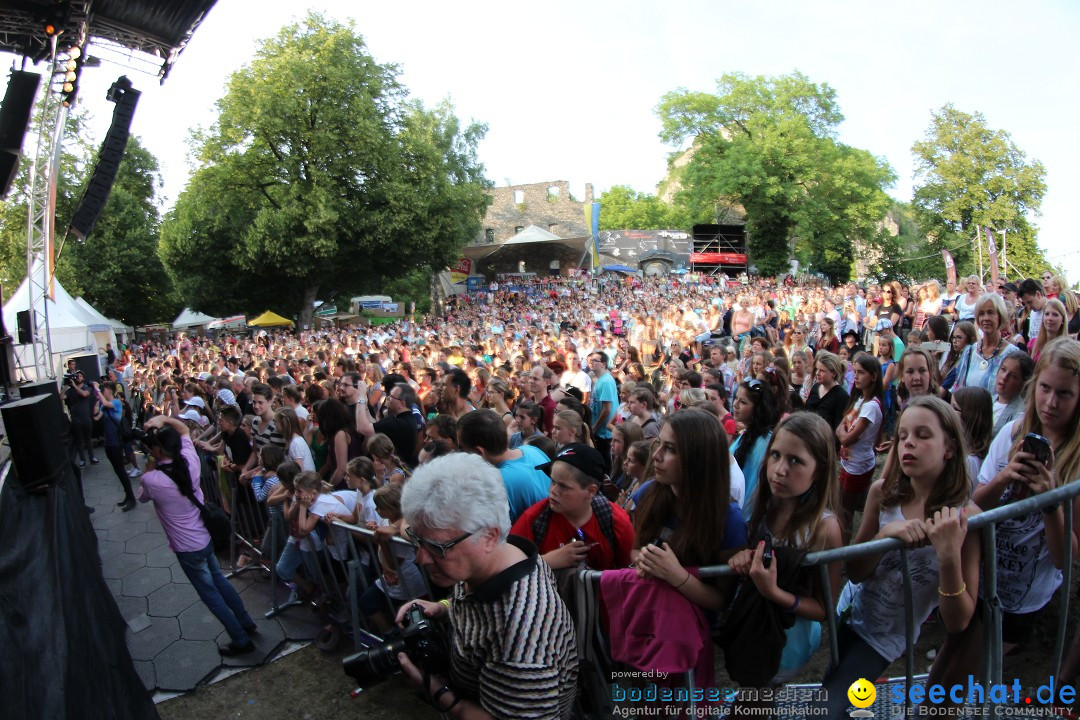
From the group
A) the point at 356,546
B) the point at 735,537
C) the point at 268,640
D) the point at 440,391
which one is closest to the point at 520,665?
the point at 735,537

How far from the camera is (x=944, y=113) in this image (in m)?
39.8

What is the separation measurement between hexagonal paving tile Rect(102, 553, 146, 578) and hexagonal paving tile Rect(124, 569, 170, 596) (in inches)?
4.0

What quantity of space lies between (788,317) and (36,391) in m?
13.1

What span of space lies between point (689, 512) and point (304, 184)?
29.3m

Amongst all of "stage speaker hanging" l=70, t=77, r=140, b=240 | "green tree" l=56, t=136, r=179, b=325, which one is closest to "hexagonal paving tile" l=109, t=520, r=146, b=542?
"stage speaker hanging" l=70, t=77, r=140, b=240

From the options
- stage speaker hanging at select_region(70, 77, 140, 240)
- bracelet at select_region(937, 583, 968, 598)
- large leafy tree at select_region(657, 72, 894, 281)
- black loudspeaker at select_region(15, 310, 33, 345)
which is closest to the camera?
bracelet at select_region(937, 583, 968, 598)

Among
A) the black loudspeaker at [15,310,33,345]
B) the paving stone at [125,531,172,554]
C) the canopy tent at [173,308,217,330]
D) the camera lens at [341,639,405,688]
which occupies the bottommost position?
the paving stone at [125,531,172,554]

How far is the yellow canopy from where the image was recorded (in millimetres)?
31734

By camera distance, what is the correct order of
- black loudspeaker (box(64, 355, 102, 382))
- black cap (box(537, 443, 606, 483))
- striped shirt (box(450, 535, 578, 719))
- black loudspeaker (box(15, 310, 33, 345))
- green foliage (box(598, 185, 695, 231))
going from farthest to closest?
green foliage (box(598, 185, 695, 231)), black loudspeaker (box(64, 355, 102, 382)), black loudspeaker (box(15, 310, 33, 345)), black cap (box(537, 443, 606, 483)), striped shirt (box(450, 535, 578, 719))

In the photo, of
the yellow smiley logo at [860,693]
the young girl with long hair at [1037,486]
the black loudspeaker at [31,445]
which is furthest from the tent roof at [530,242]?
the yellow smiley logo at [860,693]

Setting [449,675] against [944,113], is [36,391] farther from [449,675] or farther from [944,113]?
[944,113]

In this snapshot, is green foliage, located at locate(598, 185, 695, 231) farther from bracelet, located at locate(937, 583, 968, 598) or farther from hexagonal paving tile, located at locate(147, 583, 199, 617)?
bracelet, located at locate(937, 583, 968, 598)

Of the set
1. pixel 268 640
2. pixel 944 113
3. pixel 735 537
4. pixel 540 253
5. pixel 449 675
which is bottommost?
pixel 268 640

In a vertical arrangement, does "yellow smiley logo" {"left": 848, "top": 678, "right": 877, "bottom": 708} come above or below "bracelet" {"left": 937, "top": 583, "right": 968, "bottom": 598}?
below
